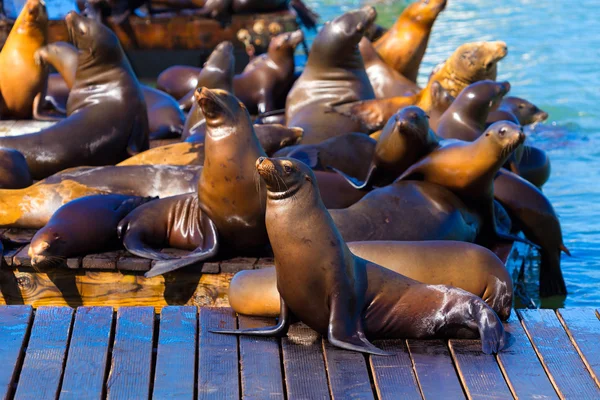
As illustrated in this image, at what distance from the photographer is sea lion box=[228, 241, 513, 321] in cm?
406

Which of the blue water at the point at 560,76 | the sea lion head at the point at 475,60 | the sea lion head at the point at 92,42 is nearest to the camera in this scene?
the sea lion head at the point at 92,42

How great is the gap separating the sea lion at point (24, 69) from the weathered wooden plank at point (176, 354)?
4819 millimetres

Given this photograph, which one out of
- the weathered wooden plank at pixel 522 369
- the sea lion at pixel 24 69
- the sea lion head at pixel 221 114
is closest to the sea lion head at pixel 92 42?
the sea lion at pixel 24 69

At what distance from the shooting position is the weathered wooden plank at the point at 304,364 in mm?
3368

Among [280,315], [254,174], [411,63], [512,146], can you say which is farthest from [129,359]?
[411,63]

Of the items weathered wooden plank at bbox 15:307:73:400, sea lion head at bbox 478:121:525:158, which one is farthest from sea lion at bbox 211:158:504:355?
sea lion head at bbox 478:121:525:158

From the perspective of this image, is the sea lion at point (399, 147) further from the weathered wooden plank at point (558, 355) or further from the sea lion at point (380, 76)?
the sea lion at point (380, 76)

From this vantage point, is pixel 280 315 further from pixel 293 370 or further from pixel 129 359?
pixel 129 359

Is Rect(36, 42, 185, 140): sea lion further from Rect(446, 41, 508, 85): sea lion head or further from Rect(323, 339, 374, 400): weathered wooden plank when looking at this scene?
Rect(323, 339, 374, 400): weathered wooden plank

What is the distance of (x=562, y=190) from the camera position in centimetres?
930

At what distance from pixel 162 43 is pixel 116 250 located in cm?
817

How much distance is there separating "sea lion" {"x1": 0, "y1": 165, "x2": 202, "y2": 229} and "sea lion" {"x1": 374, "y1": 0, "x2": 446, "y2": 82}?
12.9ft

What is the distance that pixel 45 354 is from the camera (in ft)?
12.0

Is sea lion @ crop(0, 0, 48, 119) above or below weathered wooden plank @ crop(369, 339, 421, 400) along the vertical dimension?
below
